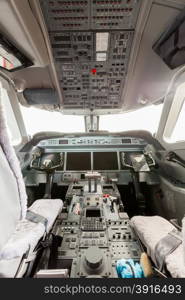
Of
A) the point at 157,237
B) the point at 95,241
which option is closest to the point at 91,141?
the point at 95,241

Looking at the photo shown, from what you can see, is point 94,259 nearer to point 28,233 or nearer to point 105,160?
point 28,233

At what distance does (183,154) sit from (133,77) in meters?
1.24

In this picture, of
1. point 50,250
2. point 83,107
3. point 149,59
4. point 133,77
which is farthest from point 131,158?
point 50,250

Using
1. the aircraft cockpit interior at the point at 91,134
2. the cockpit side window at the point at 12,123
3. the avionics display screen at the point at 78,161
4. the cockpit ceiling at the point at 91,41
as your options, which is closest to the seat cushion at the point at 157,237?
the aircraft cockpit interior at the point at 91,134

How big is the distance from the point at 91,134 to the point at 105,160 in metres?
0.79

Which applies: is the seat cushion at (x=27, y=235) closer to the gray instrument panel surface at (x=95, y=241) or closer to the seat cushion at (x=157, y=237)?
the gray instrument panel surface at (x=95, y=241)

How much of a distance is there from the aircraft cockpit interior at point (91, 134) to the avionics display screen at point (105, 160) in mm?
135

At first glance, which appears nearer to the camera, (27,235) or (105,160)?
(27,235)

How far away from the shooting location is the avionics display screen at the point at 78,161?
10.4 ft

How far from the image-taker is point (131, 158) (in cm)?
284

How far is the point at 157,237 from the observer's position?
3.51 ft

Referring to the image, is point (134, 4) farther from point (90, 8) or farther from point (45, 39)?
point (45, 39)

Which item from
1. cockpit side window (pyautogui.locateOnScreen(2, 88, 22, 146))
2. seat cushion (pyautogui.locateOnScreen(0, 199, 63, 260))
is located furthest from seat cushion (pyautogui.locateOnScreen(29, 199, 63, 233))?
cockpit side window (pyautogui.locateOnScreen(2, 88, 22, 146))

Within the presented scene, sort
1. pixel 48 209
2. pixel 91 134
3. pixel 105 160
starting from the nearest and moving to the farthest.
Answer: pixel 48 209 < pixel 91 134 < pixel 105 160
